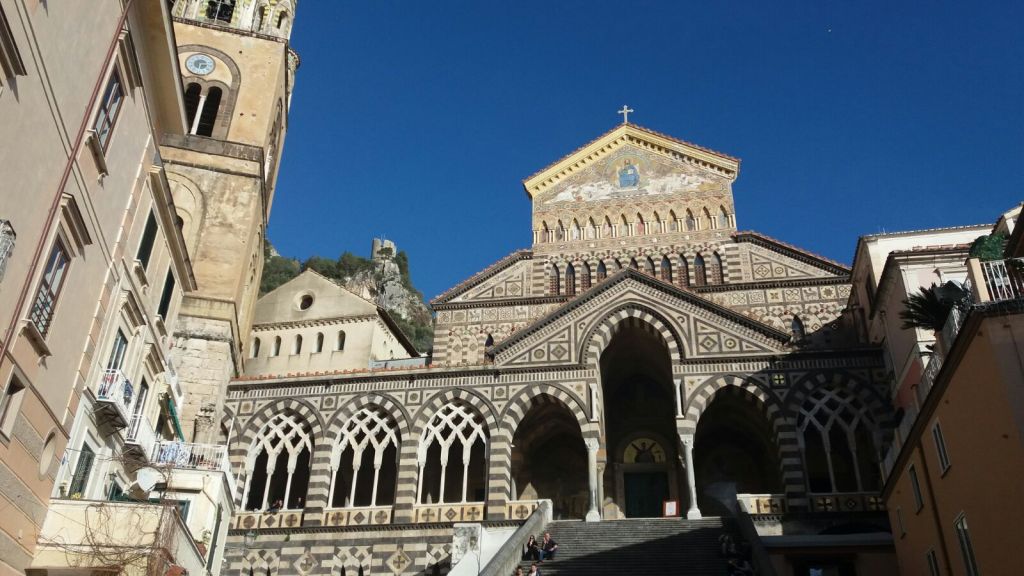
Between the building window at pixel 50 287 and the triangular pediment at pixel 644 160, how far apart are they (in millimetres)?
24832

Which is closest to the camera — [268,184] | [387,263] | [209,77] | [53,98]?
[53,98]

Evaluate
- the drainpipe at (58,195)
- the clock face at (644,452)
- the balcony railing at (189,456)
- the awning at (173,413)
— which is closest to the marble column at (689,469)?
the clock face at (644,452)

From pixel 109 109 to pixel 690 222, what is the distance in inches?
964

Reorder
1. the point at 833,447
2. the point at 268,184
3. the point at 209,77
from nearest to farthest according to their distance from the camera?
the point at 833,447 < the point at 209,77 < the point at 268,184

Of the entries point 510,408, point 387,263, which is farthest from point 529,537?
point 387,263

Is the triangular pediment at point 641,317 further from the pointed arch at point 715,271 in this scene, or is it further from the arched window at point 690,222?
the arched window at point 690,222

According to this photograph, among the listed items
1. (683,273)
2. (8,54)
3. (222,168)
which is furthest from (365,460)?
(8,54)

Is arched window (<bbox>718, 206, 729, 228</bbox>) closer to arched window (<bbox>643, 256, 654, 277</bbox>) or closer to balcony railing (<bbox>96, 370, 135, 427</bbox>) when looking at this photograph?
arched window (<bbox>643, 256, 654, 277</bbox>)

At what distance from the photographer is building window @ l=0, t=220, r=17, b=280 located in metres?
10.9

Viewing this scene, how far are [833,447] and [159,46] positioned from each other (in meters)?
22.3

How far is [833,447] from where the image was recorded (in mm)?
27078

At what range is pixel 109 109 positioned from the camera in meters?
15.3

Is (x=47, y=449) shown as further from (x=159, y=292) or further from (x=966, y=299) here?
(x=966, y=299)

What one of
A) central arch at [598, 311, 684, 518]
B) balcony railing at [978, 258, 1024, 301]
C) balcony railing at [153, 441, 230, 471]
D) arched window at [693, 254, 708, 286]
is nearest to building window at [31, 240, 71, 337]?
balcony railing at [153, 441, 230, 471]
